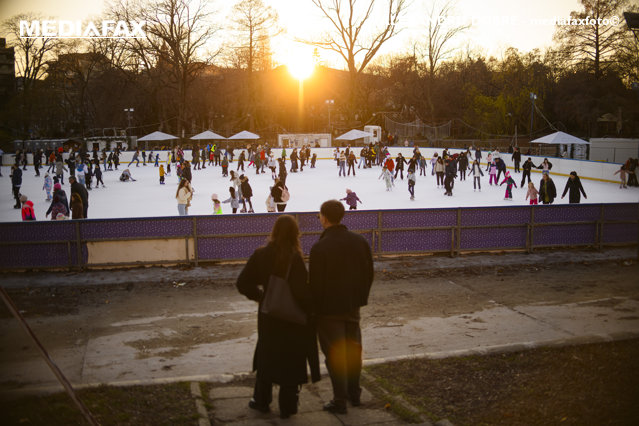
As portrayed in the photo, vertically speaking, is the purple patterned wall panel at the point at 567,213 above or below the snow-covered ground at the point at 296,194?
above

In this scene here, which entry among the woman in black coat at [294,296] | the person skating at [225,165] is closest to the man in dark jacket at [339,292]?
the woman in black coat at [294,296]

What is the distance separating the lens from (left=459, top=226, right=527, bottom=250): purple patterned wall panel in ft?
36.8

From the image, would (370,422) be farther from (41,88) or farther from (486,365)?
(41,88)

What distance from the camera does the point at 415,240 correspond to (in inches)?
435

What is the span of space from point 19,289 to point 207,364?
4815mm

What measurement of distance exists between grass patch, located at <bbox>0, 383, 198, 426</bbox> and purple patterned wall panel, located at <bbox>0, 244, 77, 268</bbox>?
582 cm

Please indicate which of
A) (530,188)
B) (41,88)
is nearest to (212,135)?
(41,88)

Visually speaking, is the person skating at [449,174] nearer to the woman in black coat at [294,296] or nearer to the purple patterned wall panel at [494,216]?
the purple patterned wall panel at [494,216]

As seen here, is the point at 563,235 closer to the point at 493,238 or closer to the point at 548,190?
the point at 493,238

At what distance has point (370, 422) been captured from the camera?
418 cm

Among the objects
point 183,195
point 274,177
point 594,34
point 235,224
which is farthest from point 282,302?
point 594,34

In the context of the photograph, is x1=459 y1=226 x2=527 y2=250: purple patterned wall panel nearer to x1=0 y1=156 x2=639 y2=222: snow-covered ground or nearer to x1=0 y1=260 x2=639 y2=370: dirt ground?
x1=0 y1=260 x2=639 y2=370: dirt ground

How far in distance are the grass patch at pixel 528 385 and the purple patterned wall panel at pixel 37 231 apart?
6.85 meters

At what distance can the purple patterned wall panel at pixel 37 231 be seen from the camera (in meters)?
9.84
